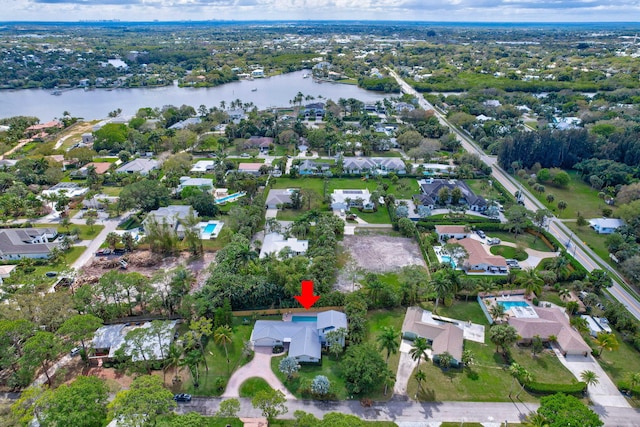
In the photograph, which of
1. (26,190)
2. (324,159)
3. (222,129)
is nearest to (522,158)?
(324,159)

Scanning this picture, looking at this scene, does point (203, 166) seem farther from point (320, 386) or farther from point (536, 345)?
point (536, 345)

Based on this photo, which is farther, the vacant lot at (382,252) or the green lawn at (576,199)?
the green lawn at (576,199)

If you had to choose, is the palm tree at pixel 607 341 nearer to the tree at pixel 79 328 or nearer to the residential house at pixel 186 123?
the tree at pixel 79 328

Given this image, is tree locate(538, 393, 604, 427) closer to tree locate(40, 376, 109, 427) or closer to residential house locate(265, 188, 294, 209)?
tree locate(40, 376, 109, 427)

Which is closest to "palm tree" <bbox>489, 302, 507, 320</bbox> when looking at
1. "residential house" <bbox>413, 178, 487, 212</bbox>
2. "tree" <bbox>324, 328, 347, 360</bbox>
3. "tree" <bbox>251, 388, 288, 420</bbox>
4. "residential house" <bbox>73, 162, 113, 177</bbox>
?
"tree" <bbox>324, 328, 347, 360</bbox>

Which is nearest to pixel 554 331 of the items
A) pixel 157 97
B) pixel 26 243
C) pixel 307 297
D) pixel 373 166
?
pixel 307 297

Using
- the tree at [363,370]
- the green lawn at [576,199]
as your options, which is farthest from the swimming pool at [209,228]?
the green lawn at [576,199]
